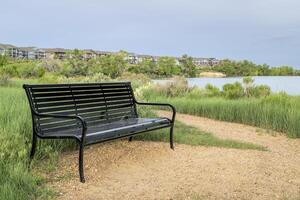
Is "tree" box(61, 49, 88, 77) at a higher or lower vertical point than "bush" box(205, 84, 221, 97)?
higher

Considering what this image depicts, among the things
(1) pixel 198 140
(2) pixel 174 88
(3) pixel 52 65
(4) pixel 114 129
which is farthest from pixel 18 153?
(3) pixel 52 65

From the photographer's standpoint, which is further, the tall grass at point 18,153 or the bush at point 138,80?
the bush at point 138,80

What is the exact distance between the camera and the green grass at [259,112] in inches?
386

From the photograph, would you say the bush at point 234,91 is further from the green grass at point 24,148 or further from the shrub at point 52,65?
the shrub at point 52,65

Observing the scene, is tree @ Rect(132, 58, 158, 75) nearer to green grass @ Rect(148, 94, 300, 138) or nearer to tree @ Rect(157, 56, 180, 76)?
tree @ Rect(157, 56, 180, 76)

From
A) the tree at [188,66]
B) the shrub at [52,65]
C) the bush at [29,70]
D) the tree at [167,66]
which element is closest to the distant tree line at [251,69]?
the tree at [188,66]

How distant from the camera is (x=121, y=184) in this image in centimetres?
513

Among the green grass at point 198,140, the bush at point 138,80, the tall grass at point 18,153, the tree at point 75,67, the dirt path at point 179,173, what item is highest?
the tree at point 75,67

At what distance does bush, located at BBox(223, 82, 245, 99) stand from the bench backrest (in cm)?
951

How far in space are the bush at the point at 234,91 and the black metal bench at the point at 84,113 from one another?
31.2 ft

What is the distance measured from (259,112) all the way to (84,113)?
565cm

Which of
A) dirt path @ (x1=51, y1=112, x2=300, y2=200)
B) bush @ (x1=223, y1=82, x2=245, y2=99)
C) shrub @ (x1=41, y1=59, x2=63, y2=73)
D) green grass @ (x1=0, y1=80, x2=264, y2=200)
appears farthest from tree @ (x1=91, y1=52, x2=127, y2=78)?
dirt path @ (x1=51, y1=112, x2=300, y2=200)

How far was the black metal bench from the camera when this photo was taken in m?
5.45

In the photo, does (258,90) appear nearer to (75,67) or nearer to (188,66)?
(188,66)
